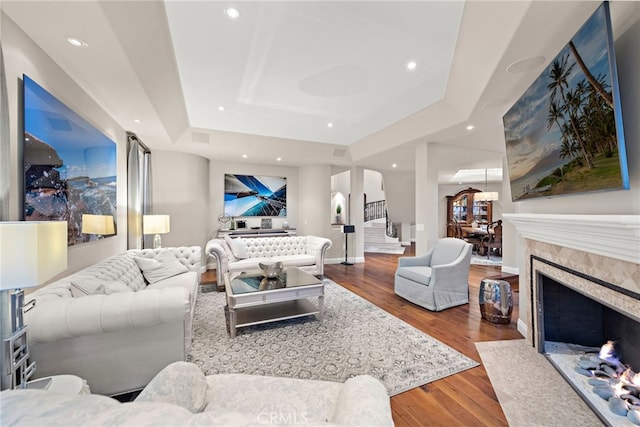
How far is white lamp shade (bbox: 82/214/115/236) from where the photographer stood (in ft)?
8.47

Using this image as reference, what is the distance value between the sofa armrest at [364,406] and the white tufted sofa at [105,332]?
4.74 feet

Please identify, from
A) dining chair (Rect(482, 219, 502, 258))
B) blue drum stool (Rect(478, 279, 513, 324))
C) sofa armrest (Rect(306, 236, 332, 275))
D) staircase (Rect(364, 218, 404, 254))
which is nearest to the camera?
blue drum stool (Rect(478, 279, 513, 324))

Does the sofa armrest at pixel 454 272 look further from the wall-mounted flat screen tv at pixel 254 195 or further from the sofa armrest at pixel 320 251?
the wall-mounted flat screen tv at pixel 254 195

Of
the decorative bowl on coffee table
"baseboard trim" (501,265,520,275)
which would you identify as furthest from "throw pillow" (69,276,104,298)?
"baseboard trim" (501,265,520,275)

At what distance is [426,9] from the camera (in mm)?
2039

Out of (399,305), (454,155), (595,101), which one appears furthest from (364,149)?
(595,101)

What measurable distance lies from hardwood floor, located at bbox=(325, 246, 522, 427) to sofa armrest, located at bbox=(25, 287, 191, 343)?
1.78 metres

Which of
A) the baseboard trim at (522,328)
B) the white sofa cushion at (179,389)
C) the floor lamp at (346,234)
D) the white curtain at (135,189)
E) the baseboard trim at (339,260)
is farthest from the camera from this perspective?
the baseboard trim at (339,260)

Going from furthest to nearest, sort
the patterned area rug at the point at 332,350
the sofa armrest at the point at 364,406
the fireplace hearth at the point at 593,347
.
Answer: the patterned area rug at the point at 332,350 < the fireplace hearth at the point at 593,347 < the sofa armrest at the point at 364,406

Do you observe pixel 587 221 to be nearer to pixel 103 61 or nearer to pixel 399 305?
pixel 399 305

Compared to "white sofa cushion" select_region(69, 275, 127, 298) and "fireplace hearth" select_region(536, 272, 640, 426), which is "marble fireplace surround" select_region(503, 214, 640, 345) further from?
"white sofa cushion" select_region(69, 275, 127, 298)

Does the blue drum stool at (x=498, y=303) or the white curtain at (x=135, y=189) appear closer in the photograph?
the blue drum stool at (x=498, y=303)

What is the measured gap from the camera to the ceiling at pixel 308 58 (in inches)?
73.5

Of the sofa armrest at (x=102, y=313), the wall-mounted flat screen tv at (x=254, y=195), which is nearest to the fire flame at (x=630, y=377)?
the sofa armrest at (x=102, y=313)
